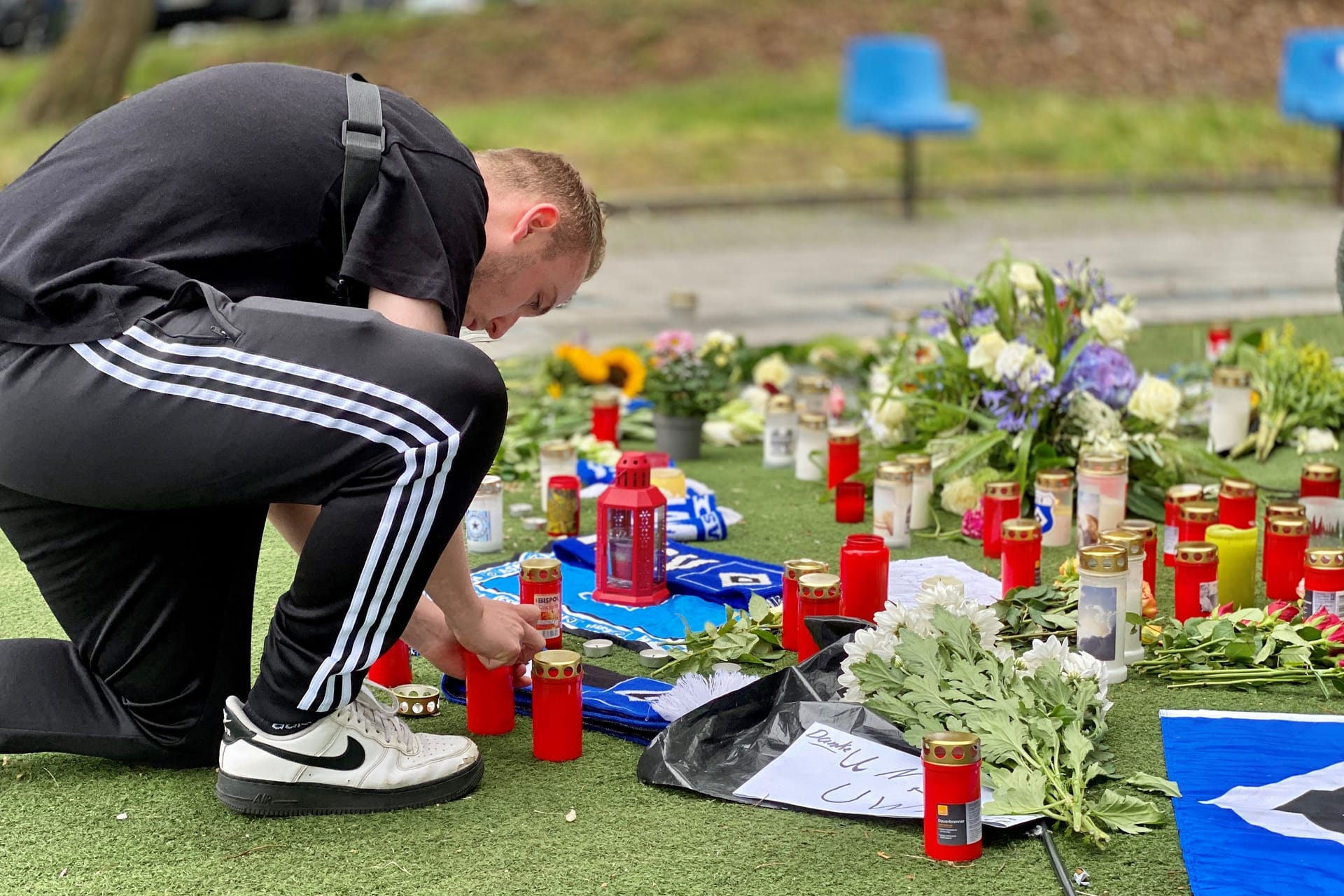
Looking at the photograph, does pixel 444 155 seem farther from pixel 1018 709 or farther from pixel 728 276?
pixel 728 276

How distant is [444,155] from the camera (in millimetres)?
2162

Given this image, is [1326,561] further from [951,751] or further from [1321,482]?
[951,751]

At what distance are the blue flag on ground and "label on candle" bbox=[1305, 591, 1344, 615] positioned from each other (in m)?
0.35

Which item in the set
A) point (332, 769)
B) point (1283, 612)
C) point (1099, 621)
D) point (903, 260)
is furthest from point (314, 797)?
point (903, 260)

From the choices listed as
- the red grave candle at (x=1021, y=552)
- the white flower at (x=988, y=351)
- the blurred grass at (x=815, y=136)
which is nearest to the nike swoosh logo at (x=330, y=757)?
the red grave candle at (x=1021, y=552)

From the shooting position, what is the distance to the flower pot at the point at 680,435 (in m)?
4.47

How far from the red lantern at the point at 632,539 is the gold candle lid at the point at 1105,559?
87 centimetres

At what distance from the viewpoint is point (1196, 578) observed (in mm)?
2896

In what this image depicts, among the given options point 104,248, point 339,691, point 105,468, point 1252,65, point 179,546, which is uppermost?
point 1252,65

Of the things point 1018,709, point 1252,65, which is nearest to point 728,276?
point 1018,709

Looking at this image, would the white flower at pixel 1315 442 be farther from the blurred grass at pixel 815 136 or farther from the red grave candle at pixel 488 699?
the blurred grass at pixel 815 136

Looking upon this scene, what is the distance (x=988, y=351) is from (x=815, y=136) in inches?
348

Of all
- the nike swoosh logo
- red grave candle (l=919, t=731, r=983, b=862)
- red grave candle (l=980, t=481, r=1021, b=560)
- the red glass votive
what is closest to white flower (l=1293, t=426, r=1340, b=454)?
red grave candle (l=980, t=481, r=1021, b=560)

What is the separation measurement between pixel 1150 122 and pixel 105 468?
1232cm
